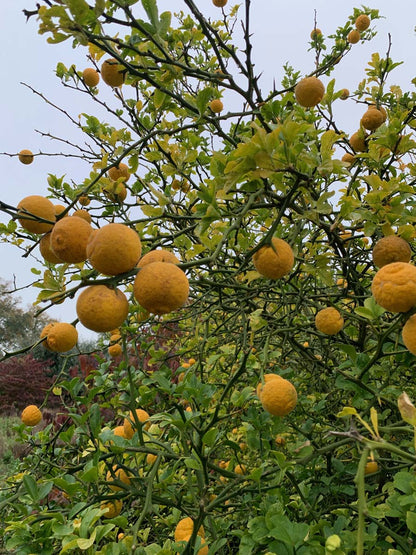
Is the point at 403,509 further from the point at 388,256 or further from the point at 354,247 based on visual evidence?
the point at 354,247

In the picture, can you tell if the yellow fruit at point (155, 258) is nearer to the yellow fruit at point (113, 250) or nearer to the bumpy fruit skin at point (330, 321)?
the yellow fruit at point (113, 250)

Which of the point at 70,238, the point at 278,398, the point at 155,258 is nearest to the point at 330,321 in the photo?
the point at 278,398

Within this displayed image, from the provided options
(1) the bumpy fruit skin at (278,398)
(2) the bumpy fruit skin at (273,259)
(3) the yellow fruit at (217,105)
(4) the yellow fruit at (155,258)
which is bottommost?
(1) the bumpy fruit skin at (278,398)

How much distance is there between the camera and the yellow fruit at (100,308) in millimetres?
660

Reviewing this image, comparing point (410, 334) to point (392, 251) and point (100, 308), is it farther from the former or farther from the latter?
point (100, 308)

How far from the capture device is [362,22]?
2.31 m

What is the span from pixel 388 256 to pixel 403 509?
567 millimetres

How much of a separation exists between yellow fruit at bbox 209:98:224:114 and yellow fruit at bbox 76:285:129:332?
1521 millimetres

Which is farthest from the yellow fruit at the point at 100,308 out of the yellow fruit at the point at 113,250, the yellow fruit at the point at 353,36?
the yellow fruit at the point at 353,36

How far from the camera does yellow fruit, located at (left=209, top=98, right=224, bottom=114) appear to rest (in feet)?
6.42

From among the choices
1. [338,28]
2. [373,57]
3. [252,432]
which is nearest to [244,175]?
[252,432]

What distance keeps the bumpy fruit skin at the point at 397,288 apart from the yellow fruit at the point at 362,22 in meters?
2.16

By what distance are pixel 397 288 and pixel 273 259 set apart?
0.25m

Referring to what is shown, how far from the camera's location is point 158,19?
102 cm
